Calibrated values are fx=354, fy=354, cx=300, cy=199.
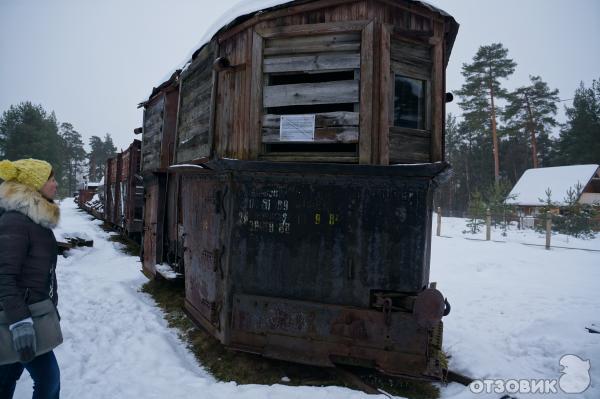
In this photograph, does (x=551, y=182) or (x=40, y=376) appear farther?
(x=551, y=182)

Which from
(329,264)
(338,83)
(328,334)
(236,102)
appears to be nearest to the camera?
(328,334)

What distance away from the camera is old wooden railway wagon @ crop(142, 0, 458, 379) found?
4.02 metres

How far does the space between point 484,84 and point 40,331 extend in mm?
39357

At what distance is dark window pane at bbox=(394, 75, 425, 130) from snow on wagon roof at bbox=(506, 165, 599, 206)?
98.4 ft

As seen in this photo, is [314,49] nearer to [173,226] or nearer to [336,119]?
[336,119]

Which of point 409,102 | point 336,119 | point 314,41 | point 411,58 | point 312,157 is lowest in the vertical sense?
point 312,157

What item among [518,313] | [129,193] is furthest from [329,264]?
[129,193]

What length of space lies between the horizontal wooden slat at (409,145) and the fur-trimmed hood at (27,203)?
355 cm

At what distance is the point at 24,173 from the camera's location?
2605 millimetres

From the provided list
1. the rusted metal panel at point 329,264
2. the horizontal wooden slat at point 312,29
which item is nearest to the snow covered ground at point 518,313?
the rusted metal panel at point 329,264

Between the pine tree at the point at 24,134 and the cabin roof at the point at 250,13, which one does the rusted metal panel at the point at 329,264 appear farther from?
the pine tree at the point at 24,134

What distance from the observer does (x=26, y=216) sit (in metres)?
2.50

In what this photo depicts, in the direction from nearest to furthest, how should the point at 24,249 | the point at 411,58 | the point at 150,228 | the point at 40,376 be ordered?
1. the point at 24,249
2. the point at 40,376
3. the point at 411,58
4. the point at 150,228

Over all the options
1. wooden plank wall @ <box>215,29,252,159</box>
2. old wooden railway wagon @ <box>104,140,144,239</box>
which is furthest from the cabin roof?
old wooden railway wagon @ <box>104,140,144,239</box>
